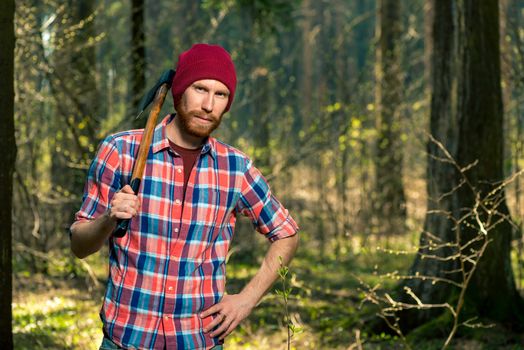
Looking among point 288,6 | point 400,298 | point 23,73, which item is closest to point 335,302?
point 400,298

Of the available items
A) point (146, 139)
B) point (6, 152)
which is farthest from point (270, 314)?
point (146, 139)

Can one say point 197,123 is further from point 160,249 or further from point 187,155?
point 160,249

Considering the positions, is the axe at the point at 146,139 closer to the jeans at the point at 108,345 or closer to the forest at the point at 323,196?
the jeans at the point at 108,345

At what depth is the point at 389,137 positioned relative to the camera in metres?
14.8

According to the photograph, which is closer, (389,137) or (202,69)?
(202,69)

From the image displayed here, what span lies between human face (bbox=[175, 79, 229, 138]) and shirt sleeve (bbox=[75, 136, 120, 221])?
29 centimetres

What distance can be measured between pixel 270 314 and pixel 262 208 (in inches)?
211

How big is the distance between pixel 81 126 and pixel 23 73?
2.82 ft

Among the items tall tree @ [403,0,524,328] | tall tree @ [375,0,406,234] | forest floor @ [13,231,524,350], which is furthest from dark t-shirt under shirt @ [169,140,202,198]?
tall tree @ [375,0,406,234]

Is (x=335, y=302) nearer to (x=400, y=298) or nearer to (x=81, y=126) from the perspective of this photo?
(x=400, y=298)

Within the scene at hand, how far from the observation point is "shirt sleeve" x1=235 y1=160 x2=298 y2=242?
10.6 ft

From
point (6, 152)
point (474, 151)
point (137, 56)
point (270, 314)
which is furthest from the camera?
point (137, 56)

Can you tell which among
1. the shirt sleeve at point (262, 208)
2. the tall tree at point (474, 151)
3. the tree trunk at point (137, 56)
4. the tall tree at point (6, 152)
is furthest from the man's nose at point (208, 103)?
the tree trunk at point (137, 56)

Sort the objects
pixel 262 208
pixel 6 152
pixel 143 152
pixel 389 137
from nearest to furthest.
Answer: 1. pixel 143 152
2. pixel 262 208
3. pixel 6 152
4. pixel 389 137
